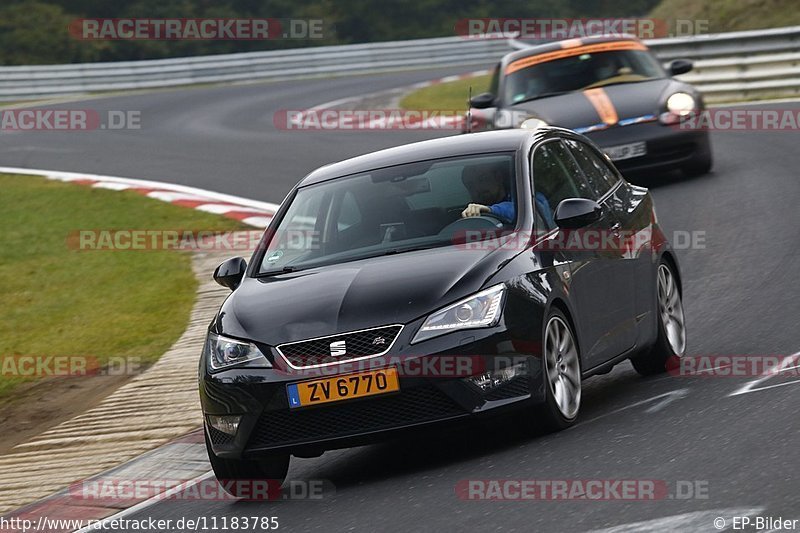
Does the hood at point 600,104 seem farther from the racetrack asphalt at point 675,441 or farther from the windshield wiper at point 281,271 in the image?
the windshield wiper at point 281,271

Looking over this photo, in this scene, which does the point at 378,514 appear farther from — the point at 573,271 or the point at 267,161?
the point at 267,161

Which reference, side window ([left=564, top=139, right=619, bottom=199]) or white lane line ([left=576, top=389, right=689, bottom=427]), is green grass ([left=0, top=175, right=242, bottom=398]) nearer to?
side window ([left=564, top=139, right=619, bottom=199])

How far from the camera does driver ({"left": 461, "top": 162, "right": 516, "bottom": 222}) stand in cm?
780

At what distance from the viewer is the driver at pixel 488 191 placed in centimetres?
780

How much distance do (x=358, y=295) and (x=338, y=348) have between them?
339 millimetres

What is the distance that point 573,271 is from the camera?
302 inches

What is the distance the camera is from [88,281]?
46.5 feet

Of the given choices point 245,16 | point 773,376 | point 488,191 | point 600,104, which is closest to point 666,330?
point 773,376

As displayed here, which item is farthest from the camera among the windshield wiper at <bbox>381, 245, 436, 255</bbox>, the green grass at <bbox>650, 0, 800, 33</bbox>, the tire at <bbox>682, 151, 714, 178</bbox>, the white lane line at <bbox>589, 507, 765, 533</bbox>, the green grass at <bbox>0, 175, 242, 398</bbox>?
the green grass at <bbox>650, 0, 800, 33</bbox>

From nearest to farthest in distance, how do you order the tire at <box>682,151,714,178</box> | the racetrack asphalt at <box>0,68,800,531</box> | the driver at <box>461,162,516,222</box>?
the racetrack asphalt at <box>0,68,800,531</box> < the driver at <box>461,162,516,222</box> < the tire at <box>682,151,714,178</box>

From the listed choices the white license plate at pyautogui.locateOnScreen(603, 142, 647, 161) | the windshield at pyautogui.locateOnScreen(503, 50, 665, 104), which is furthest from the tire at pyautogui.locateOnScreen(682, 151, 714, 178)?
the windshield at pyautogui.locateOnScreen(503, 50, 665, 104)

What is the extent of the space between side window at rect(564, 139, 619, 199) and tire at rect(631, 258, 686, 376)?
58cm

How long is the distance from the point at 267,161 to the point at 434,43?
22.1 m

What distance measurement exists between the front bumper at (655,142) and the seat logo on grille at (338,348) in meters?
8.78
